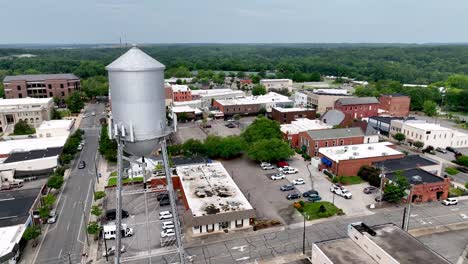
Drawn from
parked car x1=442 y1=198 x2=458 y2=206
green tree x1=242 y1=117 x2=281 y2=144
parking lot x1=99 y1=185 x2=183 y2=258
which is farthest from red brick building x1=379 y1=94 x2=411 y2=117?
parking lot x1=99 y1=185 x2=183 y2=258

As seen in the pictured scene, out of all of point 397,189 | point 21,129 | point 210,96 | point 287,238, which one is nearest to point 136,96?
point 287,238

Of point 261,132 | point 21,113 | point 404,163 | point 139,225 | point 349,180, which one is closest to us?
point 139,225

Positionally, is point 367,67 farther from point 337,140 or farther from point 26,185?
point 26,185

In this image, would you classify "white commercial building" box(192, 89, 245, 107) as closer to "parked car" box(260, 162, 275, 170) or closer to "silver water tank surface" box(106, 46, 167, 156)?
"parked car" box(260, 162, 275, 170)

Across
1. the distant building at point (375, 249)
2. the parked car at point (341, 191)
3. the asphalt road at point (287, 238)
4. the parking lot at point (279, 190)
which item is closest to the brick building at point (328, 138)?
the parking lot at point (279, 190)

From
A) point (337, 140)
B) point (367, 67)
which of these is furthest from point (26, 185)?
point (367, 67)

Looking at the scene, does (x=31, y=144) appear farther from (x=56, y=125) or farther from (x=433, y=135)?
(x=433, y=135)

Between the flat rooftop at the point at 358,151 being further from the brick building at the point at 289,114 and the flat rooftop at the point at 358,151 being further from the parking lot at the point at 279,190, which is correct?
the brick building at the point at 289,114
